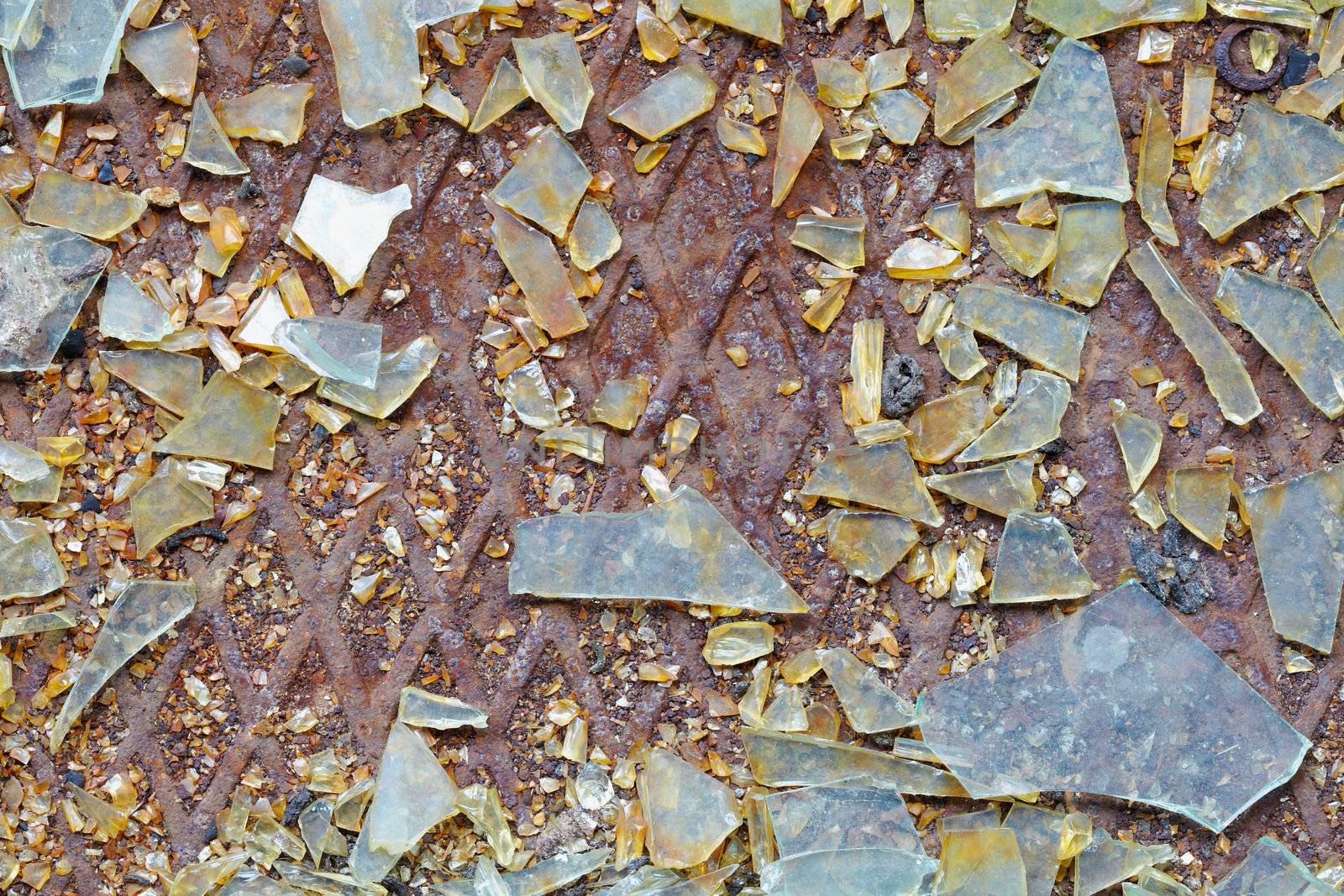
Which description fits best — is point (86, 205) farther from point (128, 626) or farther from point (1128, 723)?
point (1128, 723)

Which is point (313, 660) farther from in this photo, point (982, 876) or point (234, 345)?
point (982, 876)

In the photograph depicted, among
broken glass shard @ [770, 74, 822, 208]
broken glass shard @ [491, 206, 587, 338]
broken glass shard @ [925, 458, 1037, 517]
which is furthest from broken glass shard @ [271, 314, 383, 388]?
broken glass shard @ [925, 458, 1037, 517]

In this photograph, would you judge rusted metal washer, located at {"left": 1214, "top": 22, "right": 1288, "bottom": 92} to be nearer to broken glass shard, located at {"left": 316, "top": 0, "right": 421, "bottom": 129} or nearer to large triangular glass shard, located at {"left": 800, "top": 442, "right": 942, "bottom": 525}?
large triangular glass shard, located at {"left": 800, "top": 442, "right": 942, "bottom": 525}

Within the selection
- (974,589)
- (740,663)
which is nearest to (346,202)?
(740,663)

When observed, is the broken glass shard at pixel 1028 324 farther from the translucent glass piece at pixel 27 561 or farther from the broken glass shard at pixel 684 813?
the translucent glass piece at pixel 27 561

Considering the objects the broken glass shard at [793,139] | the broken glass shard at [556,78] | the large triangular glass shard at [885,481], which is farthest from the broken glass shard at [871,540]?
the broken glass shard at [556,78]
